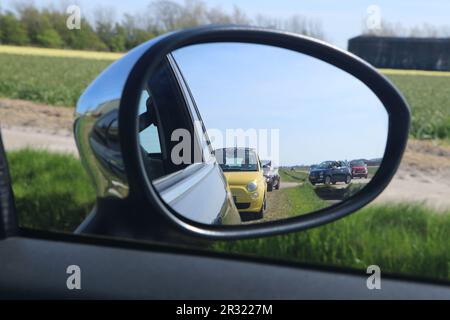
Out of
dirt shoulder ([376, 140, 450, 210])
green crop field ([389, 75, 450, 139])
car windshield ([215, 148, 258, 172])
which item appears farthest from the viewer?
green crop field ([389, 75, 450, 139])

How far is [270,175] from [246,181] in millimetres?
71

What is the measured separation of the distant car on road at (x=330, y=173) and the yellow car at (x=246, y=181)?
144 mm

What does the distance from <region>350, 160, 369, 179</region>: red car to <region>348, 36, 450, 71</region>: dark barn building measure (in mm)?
1781

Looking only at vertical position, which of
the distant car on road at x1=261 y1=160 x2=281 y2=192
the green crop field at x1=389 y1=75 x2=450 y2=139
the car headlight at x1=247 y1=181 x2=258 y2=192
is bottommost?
the green crop field at x1=389 y1=75 x2=450 y2=139

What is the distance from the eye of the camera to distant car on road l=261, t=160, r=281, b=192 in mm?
1775

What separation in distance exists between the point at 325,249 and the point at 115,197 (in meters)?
1.38

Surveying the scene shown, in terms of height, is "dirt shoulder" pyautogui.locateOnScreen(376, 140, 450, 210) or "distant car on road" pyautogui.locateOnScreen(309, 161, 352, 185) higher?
"distant car on road" pyautogui.locateOnScreen(309, 161, 352, 185)

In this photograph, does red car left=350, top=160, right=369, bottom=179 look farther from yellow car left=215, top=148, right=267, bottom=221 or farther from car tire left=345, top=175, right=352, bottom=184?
yellow car left=215, top=148, right=267, bottom=221

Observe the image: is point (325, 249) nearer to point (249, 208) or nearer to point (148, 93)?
point (249, 208)

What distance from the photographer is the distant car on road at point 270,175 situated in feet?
5.82

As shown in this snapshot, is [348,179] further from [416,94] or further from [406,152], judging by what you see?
[416,94]

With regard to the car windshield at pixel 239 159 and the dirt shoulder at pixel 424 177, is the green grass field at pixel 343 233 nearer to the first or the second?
the dirt shoulder at pixel 424 177

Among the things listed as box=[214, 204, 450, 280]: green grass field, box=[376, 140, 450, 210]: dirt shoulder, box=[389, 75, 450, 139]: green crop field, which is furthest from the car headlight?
box=[389, 75, 450, 139]: green crop field
